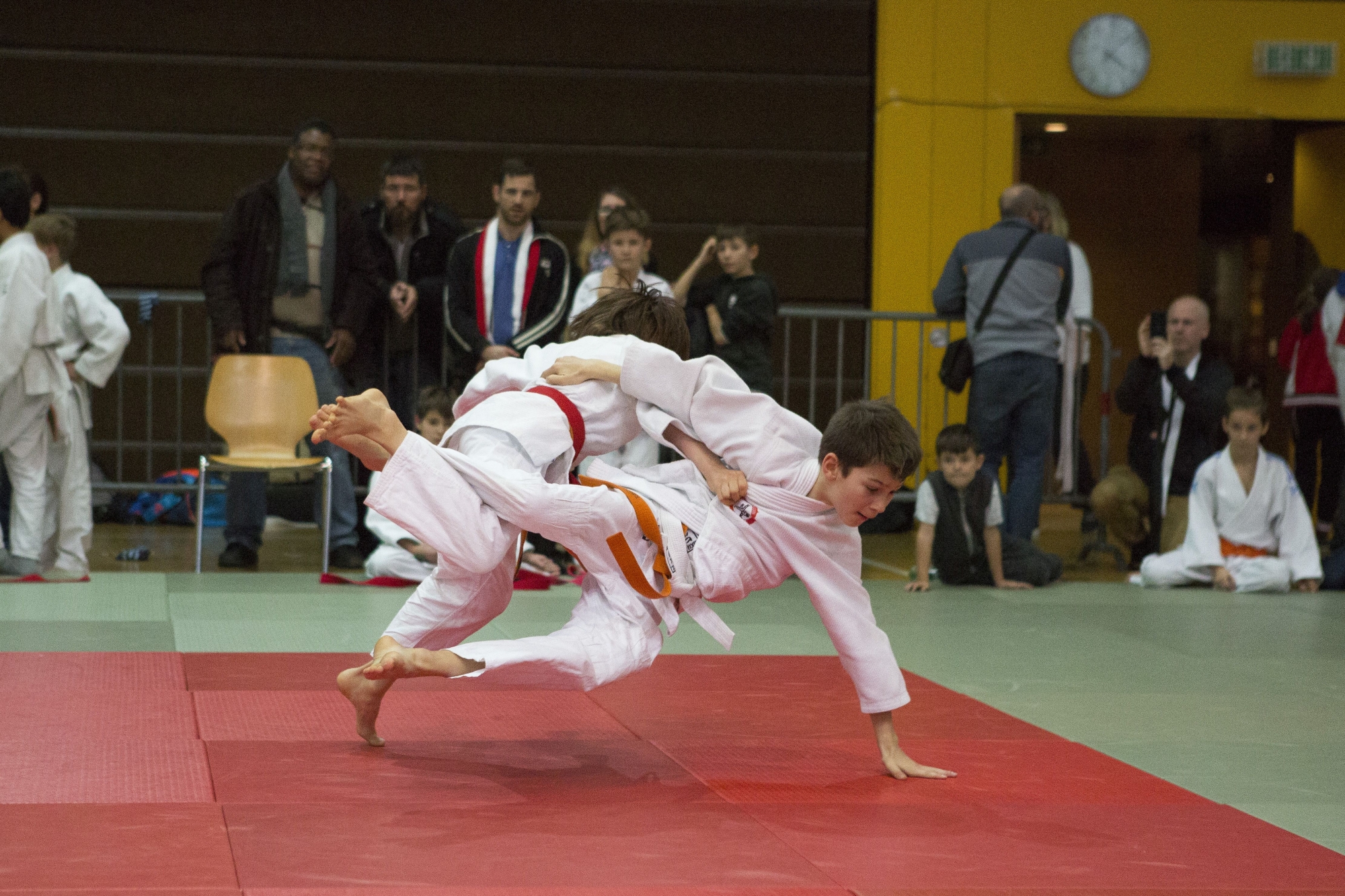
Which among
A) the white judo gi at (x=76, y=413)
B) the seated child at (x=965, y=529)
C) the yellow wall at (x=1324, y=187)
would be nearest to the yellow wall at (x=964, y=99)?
the yellow wall at (x=1324, y=187)

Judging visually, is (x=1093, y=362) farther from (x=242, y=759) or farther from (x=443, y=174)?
(x=242, y=759)

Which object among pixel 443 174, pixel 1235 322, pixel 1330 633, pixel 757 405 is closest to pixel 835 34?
pixel 443 174

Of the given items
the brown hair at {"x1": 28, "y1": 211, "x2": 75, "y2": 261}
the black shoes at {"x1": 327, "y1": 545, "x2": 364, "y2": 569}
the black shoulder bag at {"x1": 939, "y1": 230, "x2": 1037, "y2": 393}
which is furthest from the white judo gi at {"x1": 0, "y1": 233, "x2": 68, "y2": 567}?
the black shoulder bag at {"x1": 939, "y1": 230, "x2": 1037, "y2": 393}

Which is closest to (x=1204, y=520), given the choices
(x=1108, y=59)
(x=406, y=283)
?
(x=406, y=283)

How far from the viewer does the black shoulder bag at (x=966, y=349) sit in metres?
7.32

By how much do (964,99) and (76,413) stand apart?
6.24 m

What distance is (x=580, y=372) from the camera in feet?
11.2

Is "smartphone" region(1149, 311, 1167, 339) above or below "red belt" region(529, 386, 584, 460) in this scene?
above

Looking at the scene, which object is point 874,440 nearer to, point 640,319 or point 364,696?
point 640,319

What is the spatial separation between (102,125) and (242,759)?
7806 millimetres

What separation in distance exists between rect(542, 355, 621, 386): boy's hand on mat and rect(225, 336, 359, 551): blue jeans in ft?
12.4

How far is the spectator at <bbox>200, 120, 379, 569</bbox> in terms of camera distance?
276 inches

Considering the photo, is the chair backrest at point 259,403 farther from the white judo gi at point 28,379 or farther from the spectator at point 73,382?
the white judo gi at point 28,379

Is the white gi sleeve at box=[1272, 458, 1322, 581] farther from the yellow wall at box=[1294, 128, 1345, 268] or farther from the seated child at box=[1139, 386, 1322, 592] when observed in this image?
the yellow wall at box=[1294, 128, 1345, 268]
